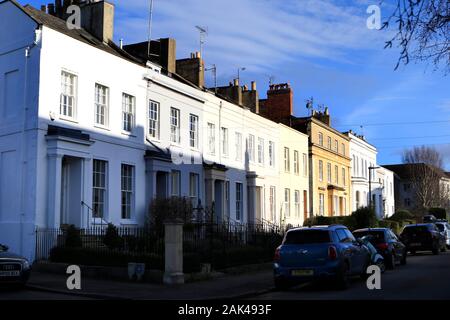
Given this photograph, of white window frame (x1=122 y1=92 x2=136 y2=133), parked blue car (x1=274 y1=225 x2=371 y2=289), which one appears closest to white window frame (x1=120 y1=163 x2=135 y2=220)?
white window frame (x1=122 y1=92 x2=136 y2=133)

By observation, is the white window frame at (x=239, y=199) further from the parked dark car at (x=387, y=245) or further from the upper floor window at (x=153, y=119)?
the parked dark car at (x=387, y=245)

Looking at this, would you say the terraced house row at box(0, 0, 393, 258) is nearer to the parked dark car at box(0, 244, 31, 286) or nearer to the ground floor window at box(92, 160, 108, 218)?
the ground floor window at box(92, 160, 108, 218)

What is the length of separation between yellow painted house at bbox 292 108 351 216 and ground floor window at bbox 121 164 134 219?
22652 mm

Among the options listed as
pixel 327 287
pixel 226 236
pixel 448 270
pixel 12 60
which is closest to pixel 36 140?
pixel 12 60

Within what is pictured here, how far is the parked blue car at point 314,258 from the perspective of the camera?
47.7 ft

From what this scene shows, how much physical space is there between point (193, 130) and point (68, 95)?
30.1ft

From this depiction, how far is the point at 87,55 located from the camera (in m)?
22.9

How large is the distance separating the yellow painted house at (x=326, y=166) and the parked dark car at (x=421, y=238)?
47.0 feet

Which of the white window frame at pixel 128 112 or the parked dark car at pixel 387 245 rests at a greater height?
the white window frame at pixel 128 112

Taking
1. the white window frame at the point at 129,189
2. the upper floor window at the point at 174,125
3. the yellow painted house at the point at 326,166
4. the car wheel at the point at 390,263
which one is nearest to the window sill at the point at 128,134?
the white window frame at the point at 129,189

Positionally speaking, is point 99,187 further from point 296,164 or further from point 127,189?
point 296,164

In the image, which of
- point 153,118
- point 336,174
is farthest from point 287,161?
point 153,118

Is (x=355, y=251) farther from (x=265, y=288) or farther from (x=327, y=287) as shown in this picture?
(x=265, y=288)

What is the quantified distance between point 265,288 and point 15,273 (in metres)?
6.61
